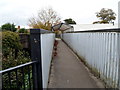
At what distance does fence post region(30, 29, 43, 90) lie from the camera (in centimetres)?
223

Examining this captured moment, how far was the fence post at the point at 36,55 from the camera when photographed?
7.32 feet

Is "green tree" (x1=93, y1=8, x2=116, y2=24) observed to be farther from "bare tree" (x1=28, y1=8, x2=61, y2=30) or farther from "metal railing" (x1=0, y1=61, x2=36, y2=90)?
"metal railing" (x1=0, y1=61, x2=36, y2=90)

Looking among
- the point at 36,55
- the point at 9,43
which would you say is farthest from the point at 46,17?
the point at 36,55

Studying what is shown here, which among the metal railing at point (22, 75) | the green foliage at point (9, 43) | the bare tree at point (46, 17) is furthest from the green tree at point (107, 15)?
the metal railing at point (22, 75)

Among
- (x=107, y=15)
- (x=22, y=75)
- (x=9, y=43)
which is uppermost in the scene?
(x=107, y=15)

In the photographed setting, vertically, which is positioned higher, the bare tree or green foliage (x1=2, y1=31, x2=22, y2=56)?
the bare tree

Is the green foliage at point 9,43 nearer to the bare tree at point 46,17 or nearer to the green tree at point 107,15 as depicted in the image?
the bare tree at point 46,17

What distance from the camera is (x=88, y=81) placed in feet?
12.9

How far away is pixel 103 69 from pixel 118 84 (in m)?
0.91

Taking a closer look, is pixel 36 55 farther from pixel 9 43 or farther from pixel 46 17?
pixel 46 17

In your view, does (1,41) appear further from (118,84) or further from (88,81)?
(118,84)

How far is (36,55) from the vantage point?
227cm

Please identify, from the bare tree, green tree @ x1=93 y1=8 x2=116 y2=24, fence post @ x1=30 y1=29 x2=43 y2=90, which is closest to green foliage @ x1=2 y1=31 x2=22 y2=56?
fence post @ x1=30 y1=29 x2=43 y2=90

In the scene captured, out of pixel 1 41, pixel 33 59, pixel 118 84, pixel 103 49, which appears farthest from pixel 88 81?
pixel 1 41
